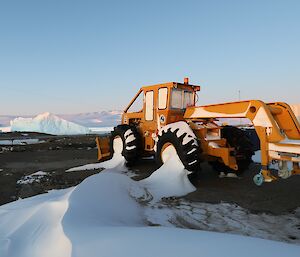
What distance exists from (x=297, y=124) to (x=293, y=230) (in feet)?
6.20

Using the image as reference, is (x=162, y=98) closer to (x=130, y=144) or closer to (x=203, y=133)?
(x=130, y=144)

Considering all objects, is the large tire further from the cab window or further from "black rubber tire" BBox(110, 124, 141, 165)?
"black rubber tire" BBox(110, 124, 141, 165)

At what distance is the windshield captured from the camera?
9195 mm

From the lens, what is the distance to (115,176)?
5.98 m

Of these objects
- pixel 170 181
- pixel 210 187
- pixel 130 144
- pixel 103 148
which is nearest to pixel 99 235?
pixel 170 181

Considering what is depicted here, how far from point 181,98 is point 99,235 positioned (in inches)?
276

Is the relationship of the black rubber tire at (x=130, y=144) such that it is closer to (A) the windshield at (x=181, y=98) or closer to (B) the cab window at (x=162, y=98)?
(B) the cab window at (x=162, y=98)

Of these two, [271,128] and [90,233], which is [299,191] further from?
[90,233]

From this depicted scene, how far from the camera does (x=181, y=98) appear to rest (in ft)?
30.8

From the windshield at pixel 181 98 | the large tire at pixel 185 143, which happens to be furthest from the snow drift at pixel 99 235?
the windshield at pixel 181 98

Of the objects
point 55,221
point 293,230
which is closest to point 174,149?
point 293,230

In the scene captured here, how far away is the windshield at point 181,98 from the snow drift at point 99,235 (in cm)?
478

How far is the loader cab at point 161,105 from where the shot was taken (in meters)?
9.09

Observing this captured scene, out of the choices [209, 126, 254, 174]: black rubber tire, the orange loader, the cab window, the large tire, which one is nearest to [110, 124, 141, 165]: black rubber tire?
the orange loader
